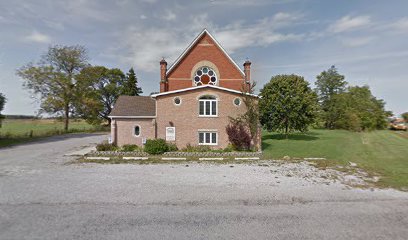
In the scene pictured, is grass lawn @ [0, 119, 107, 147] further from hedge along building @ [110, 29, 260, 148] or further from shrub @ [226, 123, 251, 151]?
shrub @ [226, 123, 251, 151]

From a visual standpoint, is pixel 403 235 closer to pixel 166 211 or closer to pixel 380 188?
pixel 380 188

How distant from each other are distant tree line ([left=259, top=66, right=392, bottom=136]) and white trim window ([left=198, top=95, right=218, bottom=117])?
961 cm

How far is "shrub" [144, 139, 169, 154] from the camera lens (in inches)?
610

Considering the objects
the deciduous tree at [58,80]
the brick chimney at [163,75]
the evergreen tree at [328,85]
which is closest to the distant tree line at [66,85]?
the deciduous tree at [58,80]

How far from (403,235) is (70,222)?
916 centimetres

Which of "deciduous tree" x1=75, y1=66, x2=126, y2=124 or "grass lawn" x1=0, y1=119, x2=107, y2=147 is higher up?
"deciduous tree" x1=75, y1=66, x2=126, y2=124

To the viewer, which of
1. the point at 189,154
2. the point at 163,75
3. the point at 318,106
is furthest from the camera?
the point at 318,106

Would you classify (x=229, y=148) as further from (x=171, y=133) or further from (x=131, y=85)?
(x=131, y=85)

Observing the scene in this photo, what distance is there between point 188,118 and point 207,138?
2.58 m

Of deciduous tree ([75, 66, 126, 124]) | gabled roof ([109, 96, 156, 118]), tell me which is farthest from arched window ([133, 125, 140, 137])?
deciduous tree ([75, 66, 126, 124])

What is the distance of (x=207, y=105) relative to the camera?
1742cm

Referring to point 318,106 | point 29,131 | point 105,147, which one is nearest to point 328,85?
point 318,106

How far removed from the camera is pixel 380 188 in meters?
8.18

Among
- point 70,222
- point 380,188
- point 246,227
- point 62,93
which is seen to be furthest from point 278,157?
point 62,93
